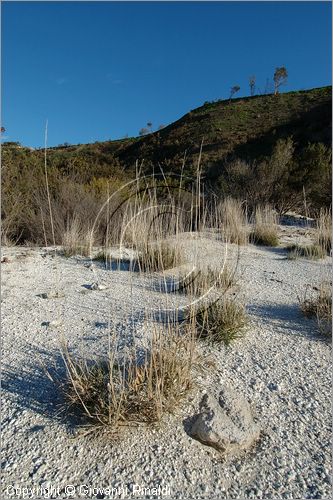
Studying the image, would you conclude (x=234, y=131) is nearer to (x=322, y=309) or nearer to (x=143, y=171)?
(x=322, y=309)

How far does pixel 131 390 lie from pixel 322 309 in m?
1.91

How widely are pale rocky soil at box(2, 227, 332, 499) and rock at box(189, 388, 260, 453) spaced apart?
41 mm

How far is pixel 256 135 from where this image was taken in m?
27.4

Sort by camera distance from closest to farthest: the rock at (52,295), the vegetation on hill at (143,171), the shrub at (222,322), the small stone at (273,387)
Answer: the small stone at (273,387) < the shrub at (222,322) < the rock at (52,295) < the vegetation on hill at (143,171)

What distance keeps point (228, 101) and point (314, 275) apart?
38.2m

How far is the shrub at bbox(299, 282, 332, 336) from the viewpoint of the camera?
2.75 meters

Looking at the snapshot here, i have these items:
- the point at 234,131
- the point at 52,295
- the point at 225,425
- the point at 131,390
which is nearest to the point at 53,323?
the point at 52,295

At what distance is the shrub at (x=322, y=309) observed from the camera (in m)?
2.75

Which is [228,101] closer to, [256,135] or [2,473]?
[256,135]

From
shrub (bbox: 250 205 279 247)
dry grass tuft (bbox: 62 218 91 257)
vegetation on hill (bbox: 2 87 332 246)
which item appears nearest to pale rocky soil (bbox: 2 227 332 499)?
vegetation on hill (bbox: 2 87 332 246)

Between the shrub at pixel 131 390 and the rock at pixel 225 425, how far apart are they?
170 mm

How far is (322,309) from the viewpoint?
9.51ft

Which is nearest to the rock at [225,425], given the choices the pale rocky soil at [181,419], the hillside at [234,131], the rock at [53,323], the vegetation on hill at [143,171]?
the pale rocky soil at [181,419]

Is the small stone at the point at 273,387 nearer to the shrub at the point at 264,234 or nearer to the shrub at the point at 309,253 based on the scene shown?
the shrub at the point at 309,253
